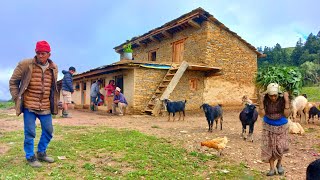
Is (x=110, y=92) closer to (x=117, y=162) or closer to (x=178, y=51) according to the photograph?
(x=178, y=51)

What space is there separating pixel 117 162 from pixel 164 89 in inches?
390

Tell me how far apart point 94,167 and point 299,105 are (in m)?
10.7

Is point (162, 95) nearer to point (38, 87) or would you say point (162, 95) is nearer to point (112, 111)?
point (112, 111)

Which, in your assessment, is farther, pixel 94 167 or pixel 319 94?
pixel 319 94

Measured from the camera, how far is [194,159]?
6102mm

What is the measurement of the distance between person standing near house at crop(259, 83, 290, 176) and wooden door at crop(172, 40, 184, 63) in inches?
569

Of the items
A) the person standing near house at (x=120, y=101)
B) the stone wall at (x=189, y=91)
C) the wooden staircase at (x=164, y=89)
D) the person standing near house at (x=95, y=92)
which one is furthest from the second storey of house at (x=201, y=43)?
the person standing near house at (x=95, y=92)

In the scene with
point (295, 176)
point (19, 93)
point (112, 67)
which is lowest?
point (295, 176)

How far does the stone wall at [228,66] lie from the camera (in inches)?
707

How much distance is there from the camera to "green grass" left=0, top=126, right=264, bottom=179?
485cm

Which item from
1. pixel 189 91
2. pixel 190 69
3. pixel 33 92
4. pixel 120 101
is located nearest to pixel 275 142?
pixel 33 92

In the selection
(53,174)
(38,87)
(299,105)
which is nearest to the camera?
(53,174)

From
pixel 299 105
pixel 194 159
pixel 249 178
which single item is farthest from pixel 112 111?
pixel 249 178

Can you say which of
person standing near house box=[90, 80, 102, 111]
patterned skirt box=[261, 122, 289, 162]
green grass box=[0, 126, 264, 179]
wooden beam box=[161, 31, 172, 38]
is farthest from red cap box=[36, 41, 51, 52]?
wooden beam box=[161, 31, 172, 38]
